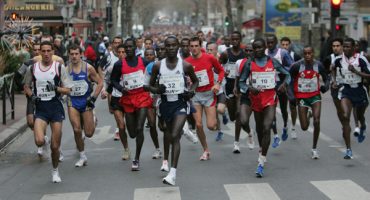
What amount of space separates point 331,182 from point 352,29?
154 feet

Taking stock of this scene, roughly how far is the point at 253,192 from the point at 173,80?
6.07 ft

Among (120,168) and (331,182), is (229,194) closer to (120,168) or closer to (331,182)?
(331,182)

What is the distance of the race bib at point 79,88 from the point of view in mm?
11633

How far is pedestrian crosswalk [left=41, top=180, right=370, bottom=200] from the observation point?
9.28 meters

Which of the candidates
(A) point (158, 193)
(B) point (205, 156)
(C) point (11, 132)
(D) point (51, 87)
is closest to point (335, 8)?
(C) point (11, 132)

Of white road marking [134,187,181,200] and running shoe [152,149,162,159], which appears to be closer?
white road marking [134,187,181,200]

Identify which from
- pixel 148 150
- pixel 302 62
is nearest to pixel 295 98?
pixel 302 62

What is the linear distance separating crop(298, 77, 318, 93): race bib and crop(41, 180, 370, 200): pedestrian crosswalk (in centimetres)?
256

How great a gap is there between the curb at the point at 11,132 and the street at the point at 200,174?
18 centimetres

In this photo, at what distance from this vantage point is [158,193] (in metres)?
9.62

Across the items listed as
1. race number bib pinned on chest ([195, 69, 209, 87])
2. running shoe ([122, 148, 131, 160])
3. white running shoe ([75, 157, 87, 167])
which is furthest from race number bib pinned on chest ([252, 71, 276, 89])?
white running shoe ([75, 157, 87, 167])

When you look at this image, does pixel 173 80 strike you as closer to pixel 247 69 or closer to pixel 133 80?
pixel 247 69

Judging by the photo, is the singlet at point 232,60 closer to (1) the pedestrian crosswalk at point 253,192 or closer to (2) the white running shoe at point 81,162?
(2) the white running shoe at point 81,162

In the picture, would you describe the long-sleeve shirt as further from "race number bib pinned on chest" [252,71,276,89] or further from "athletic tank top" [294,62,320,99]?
"athletic tank top" [294,62,320,99]
